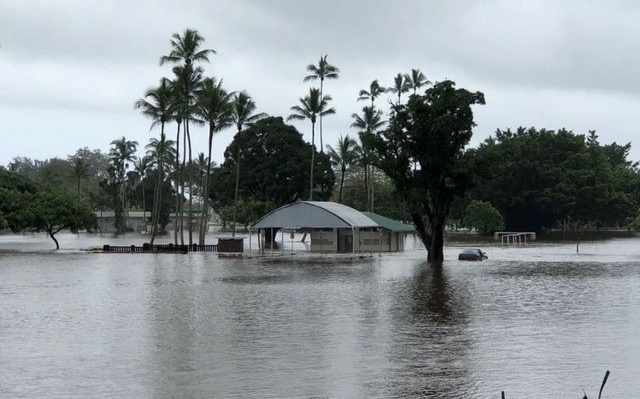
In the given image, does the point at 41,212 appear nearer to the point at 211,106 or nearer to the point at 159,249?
the point at 159,249

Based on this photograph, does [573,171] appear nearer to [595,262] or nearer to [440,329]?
[595,262]

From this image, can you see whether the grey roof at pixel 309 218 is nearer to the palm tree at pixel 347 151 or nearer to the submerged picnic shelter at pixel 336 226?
the submerged picnic shelter at pixel 336 226

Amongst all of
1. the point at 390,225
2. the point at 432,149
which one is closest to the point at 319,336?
the point at 432,149

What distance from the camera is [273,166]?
9700 centimetres

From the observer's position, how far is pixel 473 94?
58.9 m

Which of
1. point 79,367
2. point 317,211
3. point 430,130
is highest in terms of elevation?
point 430,130

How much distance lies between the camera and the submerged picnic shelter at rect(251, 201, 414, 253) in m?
65.9

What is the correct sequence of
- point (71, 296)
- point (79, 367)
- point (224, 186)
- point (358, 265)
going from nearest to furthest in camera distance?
point (79, 367) → point (71, 296) → point (358, 265) → point (224, 186)

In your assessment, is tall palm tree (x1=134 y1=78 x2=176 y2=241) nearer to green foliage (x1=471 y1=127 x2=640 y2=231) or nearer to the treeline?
the treeline

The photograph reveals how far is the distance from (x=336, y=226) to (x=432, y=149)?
10.8m

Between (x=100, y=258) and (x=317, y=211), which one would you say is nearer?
(x=100, y=258)

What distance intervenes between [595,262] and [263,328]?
38794 mm

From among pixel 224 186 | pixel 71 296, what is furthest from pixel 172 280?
pixel 224 186

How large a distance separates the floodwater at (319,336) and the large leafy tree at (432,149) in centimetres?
1684
